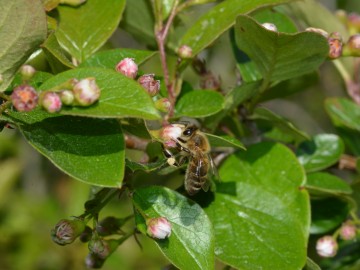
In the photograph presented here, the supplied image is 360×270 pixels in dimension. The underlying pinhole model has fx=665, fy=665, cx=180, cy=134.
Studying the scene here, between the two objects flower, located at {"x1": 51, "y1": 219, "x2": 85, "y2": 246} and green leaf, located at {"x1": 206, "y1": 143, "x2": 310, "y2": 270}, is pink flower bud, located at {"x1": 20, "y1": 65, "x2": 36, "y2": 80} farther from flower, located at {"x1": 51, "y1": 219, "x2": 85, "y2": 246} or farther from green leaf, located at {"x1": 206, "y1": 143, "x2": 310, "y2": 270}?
green leaf, located at {"x1": 206, "y1": 143, "x2": 310, "y2": 270}

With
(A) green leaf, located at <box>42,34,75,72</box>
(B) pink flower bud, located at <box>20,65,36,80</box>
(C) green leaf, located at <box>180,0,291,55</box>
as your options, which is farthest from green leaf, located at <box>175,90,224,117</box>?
(B) pink flower bud, located at <box>20,65,36,80</box>

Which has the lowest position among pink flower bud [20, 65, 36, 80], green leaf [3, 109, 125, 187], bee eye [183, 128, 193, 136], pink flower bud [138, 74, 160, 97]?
bee eye [183, 128, 193, 136]

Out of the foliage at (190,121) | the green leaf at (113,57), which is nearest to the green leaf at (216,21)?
the foliage at (190,121)

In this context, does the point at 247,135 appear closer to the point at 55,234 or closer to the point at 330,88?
the point at 55,234

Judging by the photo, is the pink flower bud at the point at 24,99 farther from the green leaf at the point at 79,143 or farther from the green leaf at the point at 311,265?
the green leaf at the point at 311,265

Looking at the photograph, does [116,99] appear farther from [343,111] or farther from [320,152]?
[343,111]

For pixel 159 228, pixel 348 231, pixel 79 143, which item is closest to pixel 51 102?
pixel 79 143
